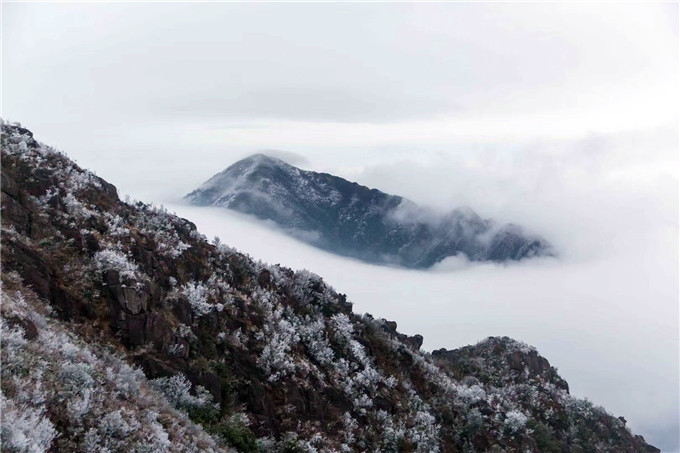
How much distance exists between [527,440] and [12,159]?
25697 millimetres

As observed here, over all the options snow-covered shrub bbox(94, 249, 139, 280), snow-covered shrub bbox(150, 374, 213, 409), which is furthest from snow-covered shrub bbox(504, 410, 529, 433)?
snow-covered shrub bbox(94, 249, 139, 280)

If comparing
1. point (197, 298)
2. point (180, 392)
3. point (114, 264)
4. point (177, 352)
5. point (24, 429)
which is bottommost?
point (180, 392)

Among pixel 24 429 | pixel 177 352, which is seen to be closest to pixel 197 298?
pixel 177 352

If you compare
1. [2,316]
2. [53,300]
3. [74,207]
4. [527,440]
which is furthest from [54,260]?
[527,440]

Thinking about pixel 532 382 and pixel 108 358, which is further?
pixel 532 382

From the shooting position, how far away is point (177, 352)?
1761cm

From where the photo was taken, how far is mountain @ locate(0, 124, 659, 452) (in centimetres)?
1191

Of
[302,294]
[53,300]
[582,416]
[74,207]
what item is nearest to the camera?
[53,300]

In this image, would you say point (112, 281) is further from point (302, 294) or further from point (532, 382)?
point (532, 382)

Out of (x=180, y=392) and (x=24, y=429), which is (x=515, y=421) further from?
(x=24, y=429)

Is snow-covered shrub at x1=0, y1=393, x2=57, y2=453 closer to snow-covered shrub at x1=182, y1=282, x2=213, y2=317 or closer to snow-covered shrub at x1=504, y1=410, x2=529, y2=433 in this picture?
snow-covered shrub at x1=182, y1=282, x2=213, y2=317

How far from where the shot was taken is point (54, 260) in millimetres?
17062

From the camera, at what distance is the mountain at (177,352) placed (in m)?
11.9

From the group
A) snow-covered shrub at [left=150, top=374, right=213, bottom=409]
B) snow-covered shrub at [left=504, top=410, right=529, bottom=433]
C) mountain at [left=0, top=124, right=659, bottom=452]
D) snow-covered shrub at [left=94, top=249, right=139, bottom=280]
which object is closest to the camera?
mountain at [left=0, top=124, right=659, bottom=452]
